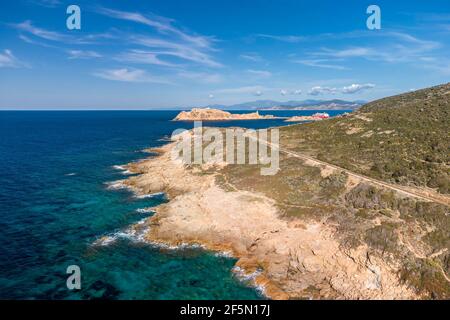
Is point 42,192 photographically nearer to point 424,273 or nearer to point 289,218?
point 289,218

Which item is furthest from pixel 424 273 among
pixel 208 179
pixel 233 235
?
pixel 208 179

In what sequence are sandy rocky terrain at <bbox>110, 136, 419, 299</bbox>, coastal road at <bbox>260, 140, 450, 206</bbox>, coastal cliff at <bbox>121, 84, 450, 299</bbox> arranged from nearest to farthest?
sandy rocky terrain at <bbox>110, 136, 419, 299</bbox>, coastal cliff at <bbox>121, 84, 450, 299</bbox>, coastal road at <bbox>260, 140, 450, 206</bbox>

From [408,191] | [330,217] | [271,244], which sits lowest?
[271,244]

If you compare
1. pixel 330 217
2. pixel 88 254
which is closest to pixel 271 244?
Answer: pixel 330 217

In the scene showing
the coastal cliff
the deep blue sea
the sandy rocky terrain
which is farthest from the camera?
the coastal cliff

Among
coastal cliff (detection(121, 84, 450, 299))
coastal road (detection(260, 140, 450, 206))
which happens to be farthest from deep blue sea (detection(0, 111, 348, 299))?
coastal road (detection(260, 140, 450, 206))

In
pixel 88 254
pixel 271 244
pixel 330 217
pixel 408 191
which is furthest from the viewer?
pixel 408 191

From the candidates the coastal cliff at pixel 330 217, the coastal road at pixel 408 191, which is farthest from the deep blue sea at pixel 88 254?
the coastal road at pixel 408 191

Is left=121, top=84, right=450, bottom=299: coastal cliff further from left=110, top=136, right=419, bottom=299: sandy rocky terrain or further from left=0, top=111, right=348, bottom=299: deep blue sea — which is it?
left=0, top=111, right=348, bottom=299: deep blue sea

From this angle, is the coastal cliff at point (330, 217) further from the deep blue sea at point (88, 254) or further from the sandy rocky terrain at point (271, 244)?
the deep blue sea at point (88, 254)

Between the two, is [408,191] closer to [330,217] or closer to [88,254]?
[330,217]
